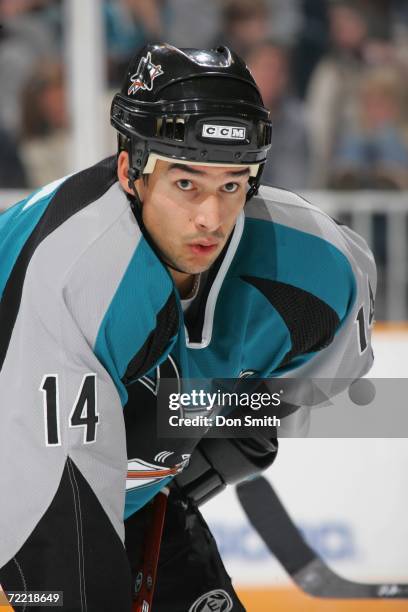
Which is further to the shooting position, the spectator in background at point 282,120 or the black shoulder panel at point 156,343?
the spectator in background at point 282,120

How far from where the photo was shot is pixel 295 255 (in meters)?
1.78

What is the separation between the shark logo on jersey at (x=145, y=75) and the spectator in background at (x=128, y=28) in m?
2.85

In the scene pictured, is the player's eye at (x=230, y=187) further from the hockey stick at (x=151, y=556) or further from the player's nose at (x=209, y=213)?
the hockey stick at (x=151, y=556)

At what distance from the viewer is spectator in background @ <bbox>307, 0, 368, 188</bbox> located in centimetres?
442

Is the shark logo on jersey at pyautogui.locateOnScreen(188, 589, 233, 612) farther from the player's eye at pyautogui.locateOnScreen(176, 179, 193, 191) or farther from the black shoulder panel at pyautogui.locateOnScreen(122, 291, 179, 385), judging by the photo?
the player's eye at pyautogui.locateOnScreen(176, 179, 193, 191)

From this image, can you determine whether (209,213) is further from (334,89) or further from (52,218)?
(334,89)

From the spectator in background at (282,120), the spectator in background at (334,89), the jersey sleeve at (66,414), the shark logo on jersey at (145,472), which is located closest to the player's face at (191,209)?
the jersey sleeve at (66,414)

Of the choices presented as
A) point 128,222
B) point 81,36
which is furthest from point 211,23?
point 128,222

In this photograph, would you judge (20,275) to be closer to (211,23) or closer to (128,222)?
(128,222)

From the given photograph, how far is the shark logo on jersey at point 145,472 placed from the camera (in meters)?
1.83

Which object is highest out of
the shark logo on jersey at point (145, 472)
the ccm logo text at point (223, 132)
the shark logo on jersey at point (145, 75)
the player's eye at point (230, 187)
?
the shark logo on jersey at point (145, 75)

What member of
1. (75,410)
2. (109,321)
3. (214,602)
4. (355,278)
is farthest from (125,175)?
(214,602)

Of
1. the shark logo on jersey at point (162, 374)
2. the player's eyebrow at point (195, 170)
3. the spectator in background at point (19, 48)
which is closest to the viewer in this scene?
the player's eyebrow at point (195, 170)

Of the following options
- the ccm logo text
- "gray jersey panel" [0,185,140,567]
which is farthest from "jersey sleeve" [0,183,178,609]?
the ccm logo text
